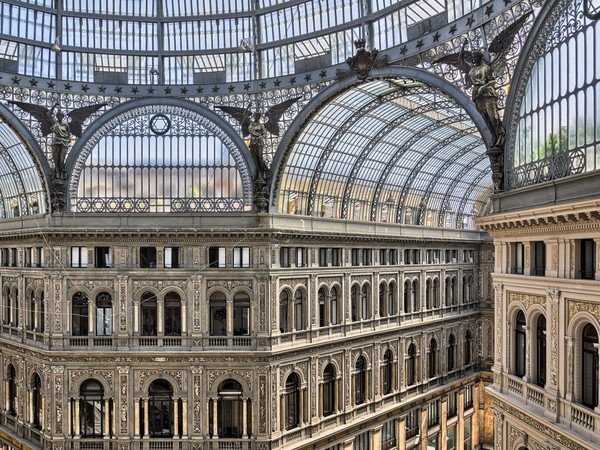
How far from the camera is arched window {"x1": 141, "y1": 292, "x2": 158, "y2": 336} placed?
157ft

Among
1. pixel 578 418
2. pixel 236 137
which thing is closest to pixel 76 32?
pixel 236 137

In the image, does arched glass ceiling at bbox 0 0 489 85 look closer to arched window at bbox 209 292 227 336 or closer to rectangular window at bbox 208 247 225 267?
rectangular window at bbox 208 247 225 267

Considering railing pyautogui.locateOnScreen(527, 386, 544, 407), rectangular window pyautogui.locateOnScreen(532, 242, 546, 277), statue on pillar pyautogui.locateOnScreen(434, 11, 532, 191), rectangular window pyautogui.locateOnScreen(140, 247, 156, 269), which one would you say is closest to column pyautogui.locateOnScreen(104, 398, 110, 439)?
rectangular window pyautogui.locateOnScreen(140, 247, 156, 269)

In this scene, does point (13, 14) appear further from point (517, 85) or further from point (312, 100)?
point (517, 85)

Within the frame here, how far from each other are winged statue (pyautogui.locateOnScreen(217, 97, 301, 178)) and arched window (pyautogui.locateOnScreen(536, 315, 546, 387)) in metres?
24.9

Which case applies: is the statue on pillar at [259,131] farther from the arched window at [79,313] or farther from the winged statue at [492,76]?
the winged statue at [492,76]

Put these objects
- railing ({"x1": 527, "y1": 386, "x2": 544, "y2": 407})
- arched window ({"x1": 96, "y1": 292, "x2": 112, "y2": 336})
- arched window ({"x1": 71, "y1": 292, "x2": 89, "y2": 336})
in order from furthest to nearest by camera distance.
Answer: arched window ({"x1": 71, "y1": 292, "x2": 89, "y2": 336}) < arched window ({"x1": 96, "y1": 292, "x2": 112, "y2": 336}) < railing ({"x1": 527, "y1": 386, "x2": 544, "y2": 407})

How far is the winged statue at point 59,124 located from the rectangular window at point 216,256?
12.7 m

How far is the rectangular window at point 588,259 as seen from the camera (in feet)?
85.2

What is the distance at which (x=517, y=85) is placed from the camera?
110 feet

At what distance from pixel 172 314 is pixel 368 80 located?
22638 millimetres

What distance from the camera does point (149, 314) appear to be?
48031mm

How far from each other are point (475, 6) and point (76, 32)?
1181 inches

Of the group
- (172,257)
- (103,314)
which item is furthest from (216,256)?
(103,314)
